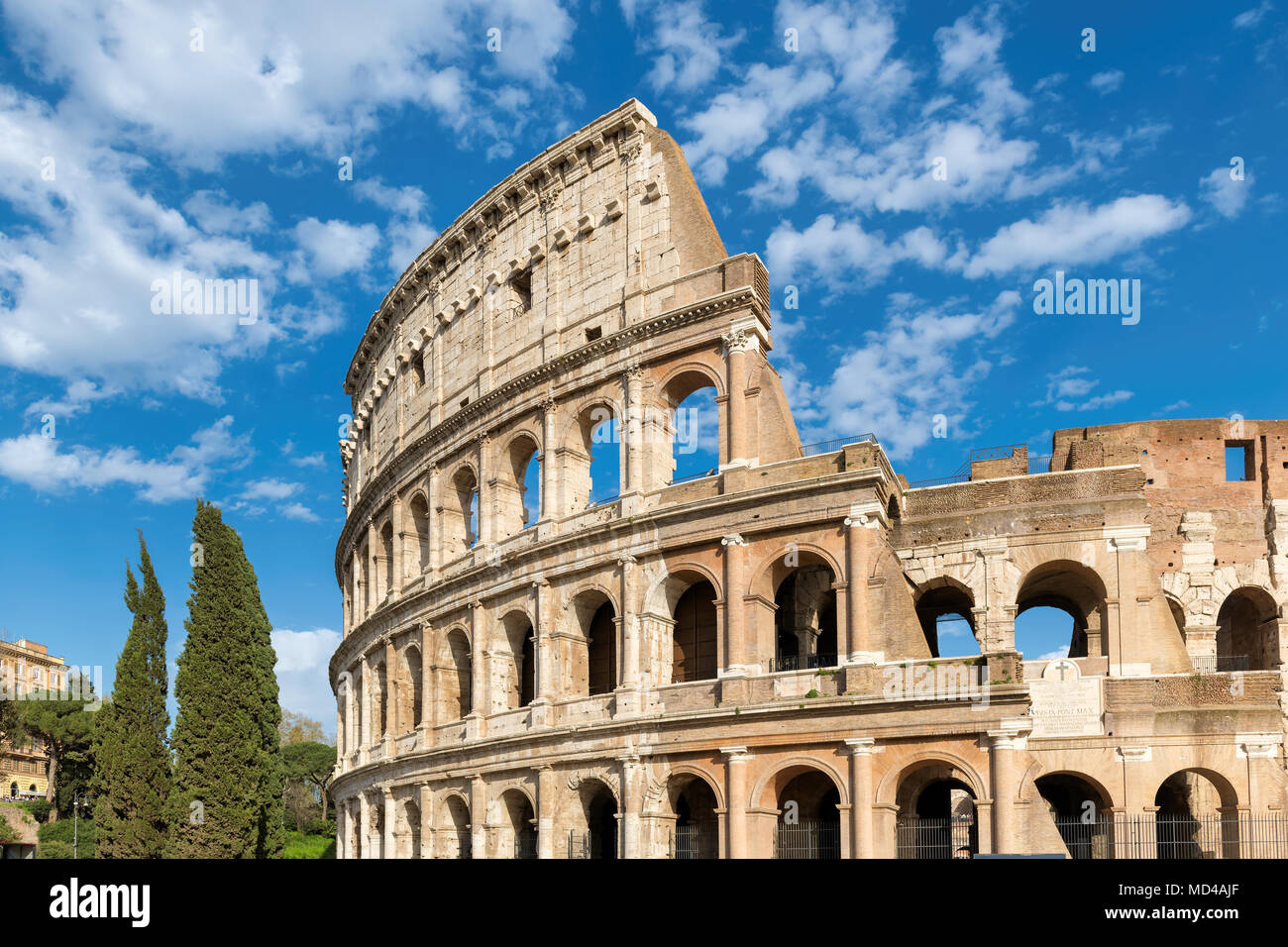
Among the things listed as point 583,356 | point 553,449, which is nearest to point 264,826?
point 553,449

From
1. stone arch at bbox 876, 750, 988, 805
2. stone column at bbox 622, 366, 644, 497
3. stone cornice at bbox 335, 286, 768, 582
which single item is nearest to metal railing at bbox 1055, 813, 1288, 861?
stone arch at bbox 876, 750, 988, 805

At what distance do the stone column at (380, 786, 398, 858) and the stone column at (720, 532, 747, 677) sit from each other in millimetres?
12154

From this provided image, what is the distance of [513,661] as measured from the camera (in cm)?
2911

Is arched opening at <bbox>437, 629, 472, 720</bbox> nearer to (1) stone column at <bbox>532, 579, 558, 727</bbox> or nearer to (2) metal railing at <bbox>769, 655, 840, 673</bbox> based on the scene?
(1) stone column at <bbox>532, 579, 558, 727</bbox>

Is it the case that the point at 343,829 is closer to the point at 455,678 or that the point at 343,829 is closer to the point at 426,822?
the point at 426,822

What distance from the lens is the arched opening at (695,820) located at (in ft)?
80.4

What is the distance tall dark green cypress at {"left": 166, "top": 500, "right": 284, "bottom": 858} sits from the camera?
88.5 feet

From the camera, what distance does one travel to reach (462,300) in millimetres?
33094

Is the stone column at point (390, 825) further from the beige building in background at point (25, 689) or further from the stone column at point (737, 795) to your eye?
the beige building in background at point (25, 689)

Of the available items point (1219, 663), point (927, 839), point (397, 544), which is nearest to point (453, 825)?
point (397, 544)

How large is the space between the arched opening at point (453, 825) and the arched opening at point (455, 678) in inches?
81.4

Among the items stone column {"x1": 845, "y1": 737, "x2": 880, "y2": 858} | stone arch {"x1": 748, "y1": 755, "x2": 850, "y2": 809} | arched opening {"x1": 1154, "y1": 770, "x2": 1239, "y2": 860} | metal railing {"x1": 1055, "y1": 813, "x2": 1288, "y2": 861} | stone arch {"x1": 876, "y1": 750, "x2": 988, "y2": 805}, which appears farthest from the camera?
arched opening {"x1": 1154, "y1": 770, "x2": 1239, "y2": 860}

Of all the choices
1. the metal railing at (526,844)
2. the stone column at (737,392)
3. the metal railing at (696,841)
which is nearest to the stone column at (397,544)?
the metal railing at (526,844)
